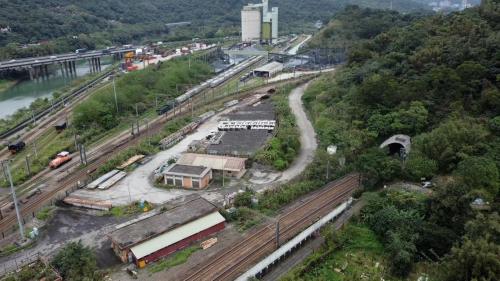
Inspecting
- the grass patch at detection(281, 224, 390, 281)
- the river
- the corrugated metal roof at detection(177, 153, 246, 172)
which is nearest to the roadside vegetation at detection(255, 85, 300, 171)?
the corrugated metal roof at detection(177, 153, 246, 172)

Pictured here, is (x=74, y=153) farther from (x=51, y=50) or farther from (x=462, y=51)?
(x=51, y=50)

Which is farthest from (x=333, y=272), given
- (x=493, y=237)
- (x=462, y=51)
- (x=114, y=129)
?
(x=114, y=129)

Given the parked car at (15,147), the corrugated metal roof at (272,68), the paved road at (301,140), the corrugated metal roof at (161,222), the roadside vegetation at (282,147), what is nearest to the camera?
the corrugated metal roof at (161,222)

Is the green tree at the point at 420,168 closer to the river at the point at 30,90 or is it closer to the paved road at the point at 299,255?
the paved road at the point at 299,255

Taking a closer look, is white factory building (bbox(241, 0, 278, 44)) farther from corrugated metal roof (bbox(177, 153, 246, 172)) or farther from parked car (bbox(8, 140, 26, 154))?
corrugated metal roof (bbox(177, 153, 246, 172))

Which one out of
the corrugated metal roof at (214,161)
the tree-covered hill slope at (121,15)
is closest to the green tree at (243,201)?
the corrugated metal roof at (214,161)
